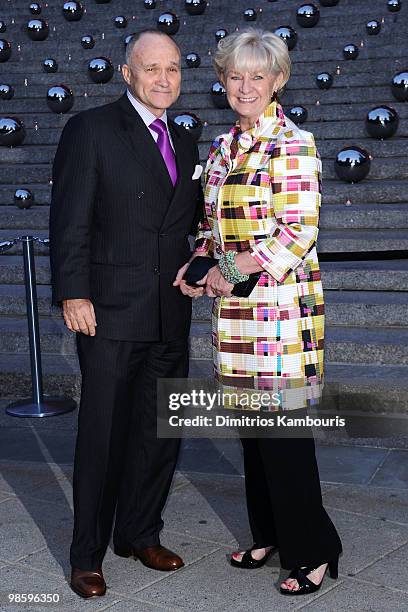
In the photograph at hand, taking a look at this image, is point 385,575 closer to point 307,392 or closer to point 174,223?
point 307,392

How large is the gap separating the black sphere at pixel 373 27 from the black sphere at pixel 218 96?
1792 millimetres

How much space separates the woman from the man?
15cm

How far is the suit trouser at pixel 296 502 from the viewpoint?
150 inches

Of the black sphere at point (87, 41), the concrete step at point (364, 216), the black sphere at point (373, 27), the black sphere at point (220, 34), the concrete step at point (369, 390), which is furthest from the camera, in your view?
the black sphere at point (87, 41)

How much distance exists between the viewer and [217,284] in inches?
149

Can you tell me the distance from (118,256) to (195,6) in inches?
340

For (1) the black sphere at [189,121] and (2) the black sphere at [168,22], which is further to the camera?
(2) the black sphere at [168,22]

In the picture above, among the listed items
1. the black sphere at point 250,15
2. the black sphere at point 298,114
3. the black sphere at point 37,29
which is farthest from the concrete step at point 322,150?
the black sphere at point 37,29

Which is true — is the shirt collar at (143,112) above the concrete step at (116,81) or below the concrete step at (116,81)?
below

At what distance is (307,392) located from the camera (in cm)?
382

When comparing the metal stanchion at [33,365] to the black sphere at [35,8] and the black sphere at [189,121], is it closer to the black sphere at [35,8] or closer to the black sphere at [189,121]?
the black sphere at [189,121]

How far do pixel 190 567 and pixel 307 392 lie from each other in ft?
2.96

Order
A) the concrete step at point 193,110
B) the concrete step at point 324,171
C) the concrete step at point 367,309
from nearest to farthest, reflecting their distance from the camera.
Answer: the concrete step at point 367,309, the concrete step at point 324,171, the concrete step at point 193,110

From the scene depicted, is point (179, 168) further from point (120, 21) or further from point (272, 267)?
point (120, 21)
